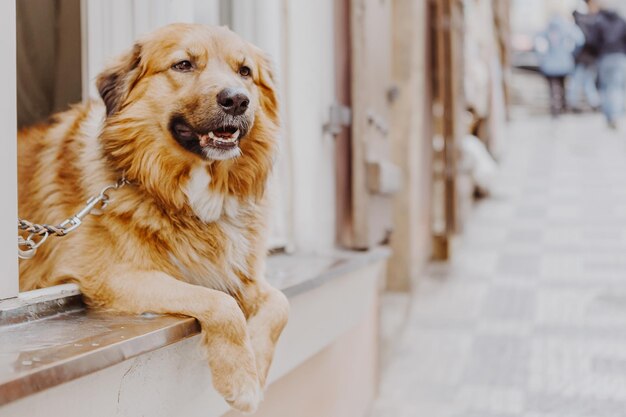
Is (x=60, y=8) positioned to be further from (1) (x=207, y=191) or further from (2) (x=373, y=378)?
(2) (x=373, y=378)

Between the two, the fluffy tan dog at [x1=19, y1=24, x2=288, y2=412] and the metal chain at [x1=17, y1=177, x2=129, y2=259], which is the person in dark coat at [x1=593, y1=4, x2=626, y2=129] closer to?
the fluffy tan dog at [x1=19, y1=24, x2=288, y2=412]

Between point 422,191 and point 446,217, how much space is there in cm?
27

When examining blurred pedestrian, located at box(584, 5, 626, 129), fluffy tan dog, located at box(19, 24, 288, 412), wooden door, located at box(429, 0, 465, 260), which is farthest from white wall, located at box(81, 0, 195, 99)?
blurred pedestrian, located at box(584, 5, 626, 129)

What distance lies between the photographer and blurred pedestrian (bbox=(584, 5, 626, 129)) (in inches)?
436

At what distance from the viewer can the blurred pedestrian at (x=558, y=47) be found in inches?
487

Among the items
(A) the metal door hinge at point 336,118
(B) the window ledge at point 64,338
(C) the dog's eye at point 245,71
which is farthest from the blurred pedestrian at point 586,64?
(B) the window ledge at point 64,338

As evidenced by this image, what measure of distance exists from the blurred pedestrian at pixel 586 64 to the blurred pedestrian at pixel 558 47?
181 mm

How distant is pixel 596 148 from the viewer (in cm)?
1110

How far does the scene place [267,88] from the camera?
6.77 ft

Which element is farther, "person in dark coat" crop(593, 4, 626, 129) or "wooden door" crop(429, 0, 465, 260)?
"person in dark coat" crop(593, 4, 626, 129)

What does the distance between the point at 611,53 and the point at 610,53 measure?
1 cm

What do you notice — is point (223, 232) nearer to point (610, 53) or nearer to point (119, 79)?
point (119, 79)

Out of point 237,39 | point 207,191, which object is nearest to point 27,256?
→ point 207,191

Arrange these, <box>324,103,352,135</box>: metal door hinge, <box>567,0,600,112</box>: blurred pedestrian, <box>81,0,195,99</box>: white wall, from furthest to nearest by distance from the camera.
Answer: <box>567,0,600,112</box>: blurred pedestrian → <box>324,103,352,135</box>: metal door hinge → <box>81,0,195,99</box>: white wall
